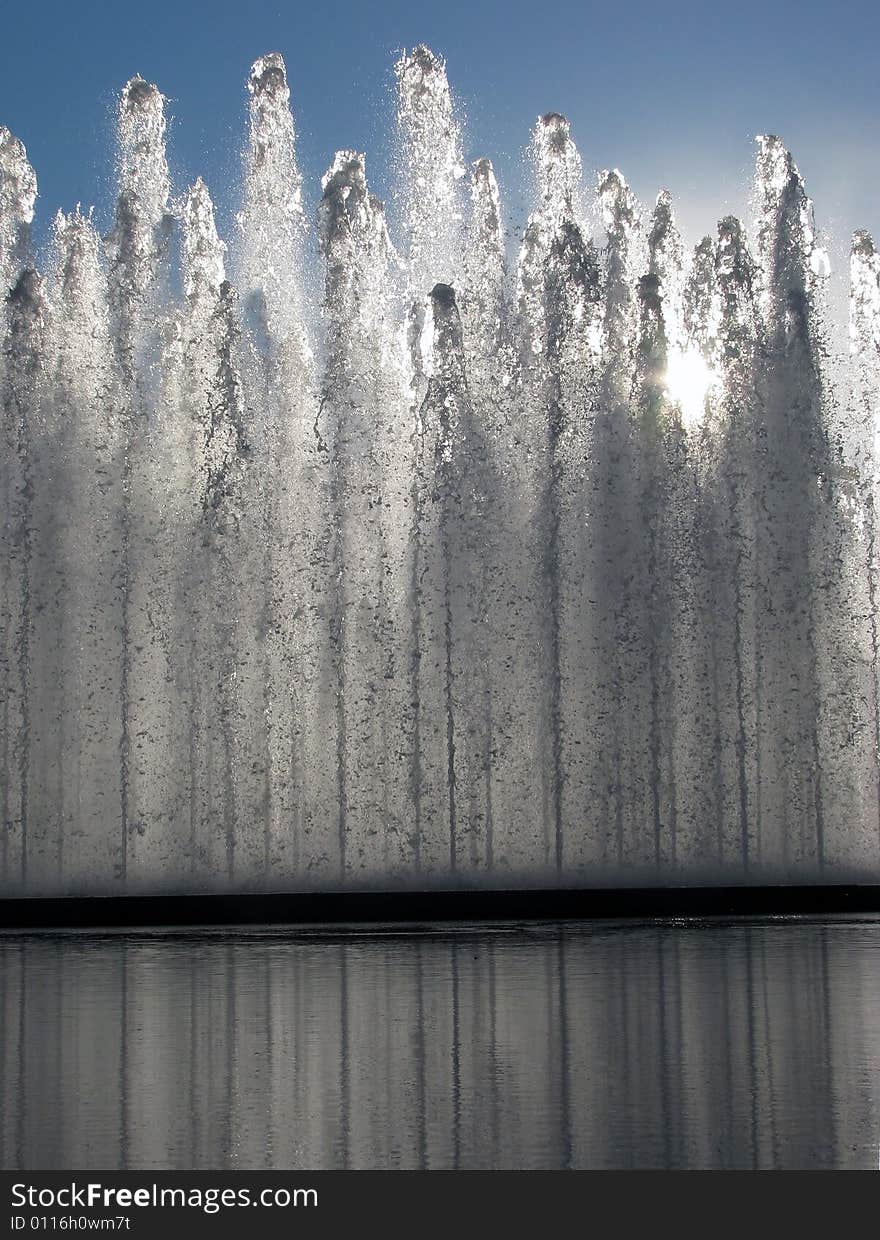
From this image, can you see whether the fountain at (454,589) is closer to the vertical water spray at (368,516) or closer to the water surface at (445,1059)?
the vertical water spray at (368,516)

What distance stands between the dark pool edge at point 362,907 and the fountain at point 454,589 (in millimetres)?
2524

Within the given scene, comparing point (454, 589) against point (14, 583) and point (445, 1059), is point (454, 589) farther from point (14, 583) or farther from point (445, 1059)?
point (445, 1059)

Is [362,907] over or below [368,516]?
below

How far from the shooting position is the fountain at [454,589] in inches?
692

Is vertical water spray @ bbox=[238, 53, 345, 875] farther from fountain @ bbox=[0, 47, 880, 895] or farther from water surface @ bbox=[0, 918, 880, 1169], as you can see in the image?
water surface @ bbox=[0, 918, 880, 1169]

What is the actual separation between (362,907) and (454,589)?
4.67m

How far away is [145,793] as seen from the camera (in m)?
17.7

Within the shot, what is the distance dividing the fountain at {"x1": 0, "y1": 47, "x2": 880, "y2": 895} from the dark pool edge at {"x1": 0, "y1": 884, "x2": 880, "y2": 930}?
252cm

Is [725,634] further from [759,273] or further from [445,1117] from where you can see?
[445,1117]

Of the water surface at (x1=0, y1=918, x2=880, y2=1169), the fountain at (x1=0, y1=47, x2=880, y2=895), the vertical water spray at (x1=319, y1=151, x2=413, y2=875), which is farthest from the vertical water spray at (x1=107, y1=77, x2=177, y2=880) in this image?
the water surface at (x1=0, y1=918, x2=880, y2=1169)

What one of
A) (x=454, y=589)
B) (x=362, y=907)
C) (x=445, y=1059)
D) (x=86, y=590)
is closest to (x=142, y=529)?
(x=86, y=590)

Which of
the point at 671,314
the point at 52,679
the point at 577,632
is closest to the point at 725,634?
the point at 577,632

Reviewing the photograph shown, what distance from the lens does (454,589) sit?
714 inches
